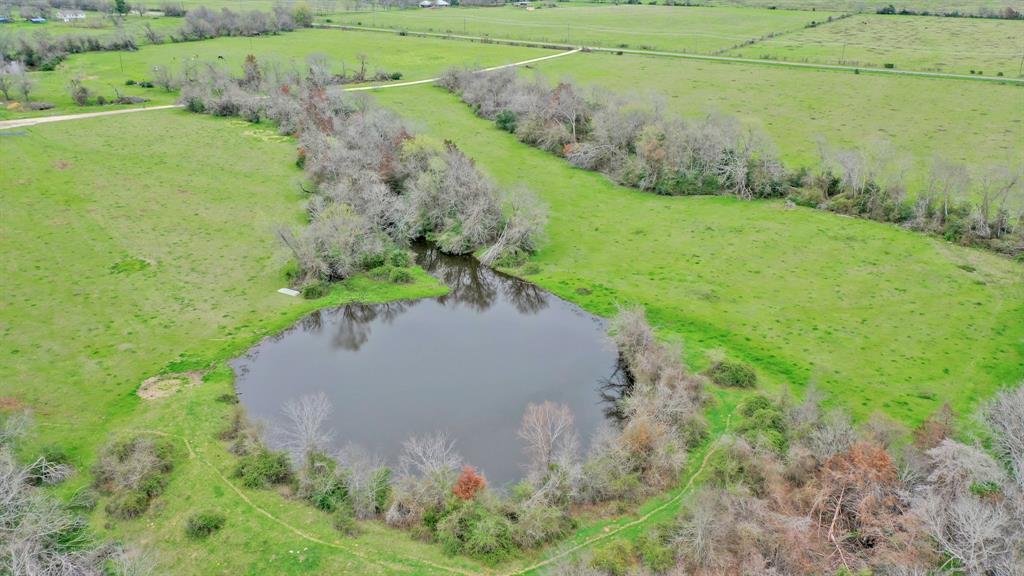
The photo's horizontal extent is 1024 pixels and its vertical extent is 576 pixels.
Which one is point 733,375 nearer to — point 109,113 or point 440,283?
point 440,283

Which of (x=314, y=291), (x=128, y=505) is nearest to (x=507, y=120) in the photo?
(x=314, y=291)

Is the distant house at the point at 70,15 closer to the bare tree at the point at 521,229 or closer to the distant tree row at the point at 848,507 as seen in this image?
the bare tree at the point at 521,229

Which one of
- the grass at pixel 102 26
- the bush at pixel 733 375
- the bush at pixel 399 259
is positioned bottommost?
the bush at pixel 733 375

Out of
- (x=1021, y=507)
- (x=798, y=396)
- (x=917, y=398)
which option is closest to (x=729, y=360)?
(x=798, y=396)

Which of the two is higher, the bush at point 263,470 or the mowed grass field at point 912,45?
the mowed grass field at point 912,45

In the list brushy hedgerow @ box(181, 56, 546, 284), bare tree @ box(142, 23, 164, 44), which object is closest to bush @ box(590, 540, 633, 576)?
brushy hedgerow @ box(181, 56, 546, 284)

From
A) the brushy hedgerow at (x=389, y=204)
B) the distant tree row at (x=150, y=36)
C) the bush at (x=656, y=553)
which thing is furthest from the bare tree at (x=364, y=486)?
the distant tree row at (x=150, y=36)

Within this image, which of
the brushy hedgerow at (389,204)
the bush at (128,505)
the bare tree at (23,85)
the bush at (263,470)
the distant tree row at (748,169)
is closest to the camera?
the bush at (128,505)
